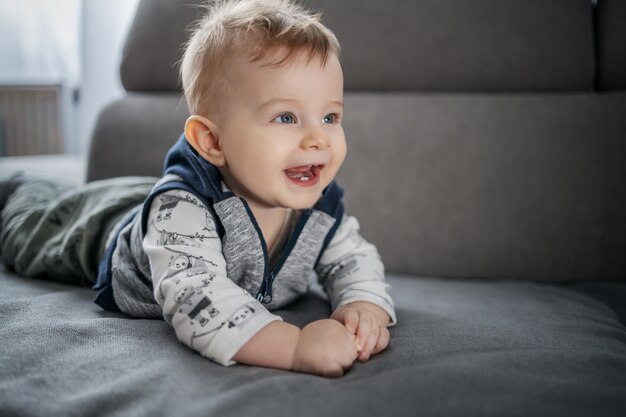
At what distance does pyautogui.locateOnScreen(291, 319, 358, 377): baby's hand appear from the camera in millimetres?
761

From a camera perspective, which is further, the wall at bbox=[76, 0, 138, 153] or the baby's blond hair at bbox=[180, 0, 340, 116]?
the wall at bbox=[76, 0, 138, 153]

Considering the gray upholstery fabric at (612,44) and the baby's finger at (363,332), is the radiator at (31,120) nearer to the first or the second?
the gray upholstery fabric at (612,44)

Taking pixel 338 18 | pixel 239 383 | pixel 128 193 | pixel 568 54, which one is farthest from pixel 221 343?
pixel 568 54

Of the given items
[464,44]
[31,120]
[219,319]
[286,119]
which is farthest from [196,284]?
[31,120]

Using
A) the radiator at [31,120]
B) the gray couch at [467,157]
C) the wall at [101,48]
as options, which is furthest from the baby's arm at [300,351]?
the radiator at [31,120]

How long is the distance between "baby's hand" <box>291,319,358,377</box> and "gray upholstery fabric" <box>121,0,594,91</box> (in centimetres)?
86

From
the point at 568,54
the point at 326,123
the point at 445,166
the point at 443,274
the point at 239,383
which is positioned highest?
the point at 568,54

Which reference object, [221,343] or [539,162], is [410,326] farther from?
[539,162]

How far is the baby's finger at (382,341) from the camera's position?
85 cm

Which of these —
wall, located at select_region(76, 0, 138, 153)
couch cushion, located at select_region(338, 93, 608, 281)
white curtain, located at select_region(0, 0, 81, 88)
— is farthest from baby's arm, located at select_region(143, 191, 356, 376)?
white curtain, located at select_region(0, 0, 81, 88)

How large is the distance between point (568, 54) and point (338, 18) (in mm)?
549

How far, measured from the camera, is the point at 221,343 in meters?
0.78

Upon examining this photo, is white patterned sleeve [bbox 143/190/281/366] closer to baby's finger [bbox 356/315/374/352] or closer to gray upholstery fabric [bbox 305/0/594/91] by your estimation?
baby's finger [bbox 356/315/374/352]

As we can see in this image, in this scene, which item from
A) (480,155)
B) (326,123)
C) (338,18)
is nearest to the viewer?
(326,123)
